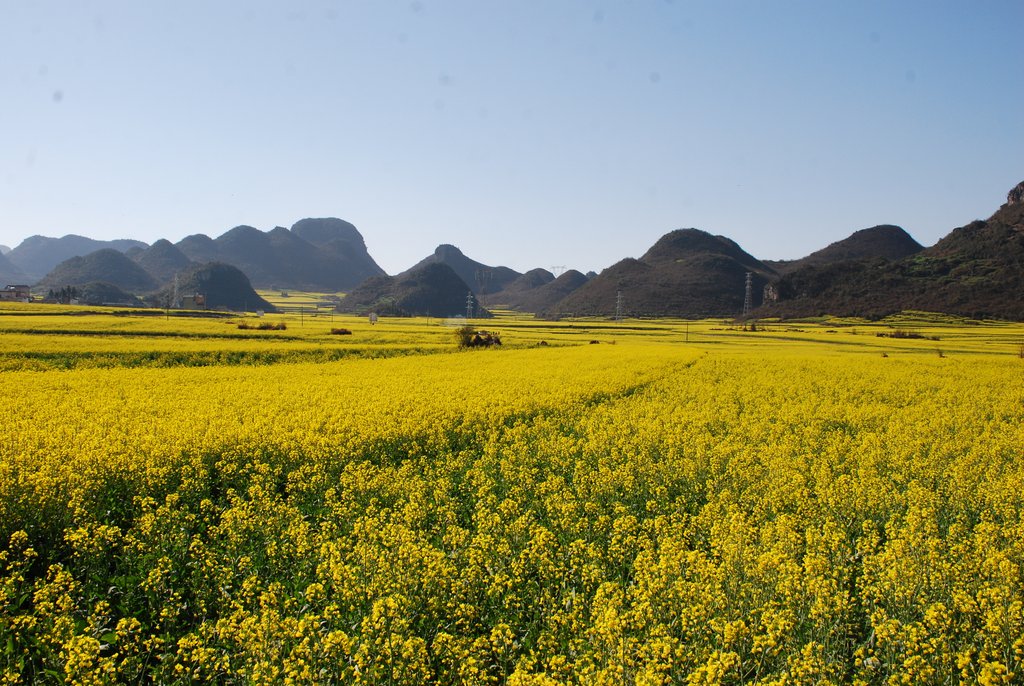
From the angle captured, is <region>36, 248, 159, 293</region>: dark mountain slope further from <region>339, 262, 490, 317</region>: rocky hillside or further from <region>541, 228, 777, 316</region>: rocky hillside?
<region>541, 228, 777, 316</region>: rocky hillside

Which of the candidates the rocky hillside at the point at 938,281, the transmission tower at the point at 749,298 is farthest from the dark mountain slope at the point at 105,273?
the rocky hillside at the point at 938,281

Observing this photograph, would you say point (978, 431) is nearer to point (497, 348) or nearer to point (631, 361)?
point (631, 361)

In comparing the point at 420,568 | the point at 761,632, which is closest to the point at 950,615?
the point at 761,632

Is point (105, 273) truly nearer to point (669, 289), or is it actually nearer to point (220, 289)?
point (220, 289)

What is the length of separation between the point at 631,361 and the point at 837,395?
40.8 feet

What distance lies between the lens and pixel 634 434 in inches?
496

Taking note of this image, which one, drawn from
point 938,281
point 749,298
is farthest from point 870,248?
point 938,281

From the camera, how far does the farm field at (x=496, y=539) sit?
4.45m

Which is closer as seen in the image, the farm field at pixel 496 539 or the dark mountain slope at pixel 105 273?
the farm field at pixel 496 539

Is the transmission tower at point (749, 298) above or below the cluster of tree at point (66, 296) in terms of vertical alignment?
above

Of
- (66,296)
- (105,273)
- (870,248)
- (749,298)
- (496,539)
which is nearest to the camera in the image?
(496,539)

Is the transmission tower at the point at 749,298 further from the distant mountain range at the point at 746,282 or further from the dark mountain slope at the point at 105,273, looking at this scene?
the dark mountain slope at the point at 105,273

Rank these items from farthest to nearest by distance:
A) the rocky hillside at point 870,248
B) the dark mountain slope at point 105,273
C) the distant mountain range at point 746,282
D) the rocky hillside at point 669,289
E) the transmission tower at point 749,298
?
the rocky hillside at point 870,248, the dark mountain slope at point 105,273, the rocky hillside at point 669,289, the transmission tower at point 749,298, the distant mountain range at point 746,282

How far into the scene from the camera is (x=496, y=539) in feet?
21.2
